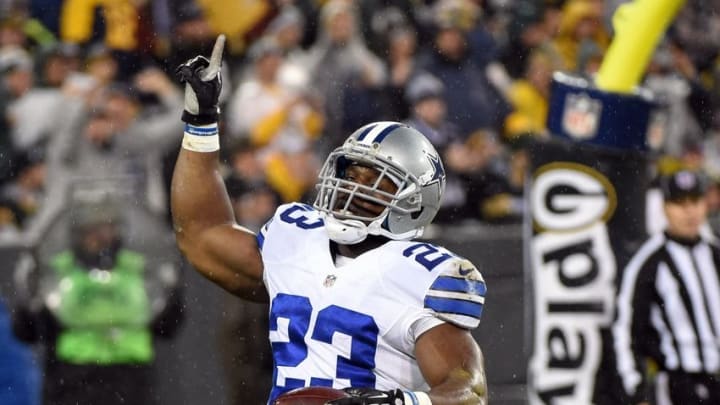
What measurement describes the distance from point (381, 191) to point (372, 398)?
70 cm

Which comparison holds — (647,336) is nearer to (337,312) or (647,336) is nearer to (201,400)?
(201,400)

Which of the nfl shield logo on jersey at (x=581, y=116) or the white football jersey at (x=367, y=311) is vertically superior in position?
the nfl shield logo on jersey at (x=581, y=116)

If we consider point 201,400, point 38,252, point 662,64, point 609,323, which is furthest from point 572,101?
point 662,64

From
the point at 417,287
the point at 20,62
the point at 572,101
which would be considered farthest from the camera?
the point at 20,62

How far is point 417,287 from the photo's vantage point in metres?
3.68

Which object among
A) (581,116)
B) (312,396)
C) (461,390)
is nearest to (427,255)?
(461,390)

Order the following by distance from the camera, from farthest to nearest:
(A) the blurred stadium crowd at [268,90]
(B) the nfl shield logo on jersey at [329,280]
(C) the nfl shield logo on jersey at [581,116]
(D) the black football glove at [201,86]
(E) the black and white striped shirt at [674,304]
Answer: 1. (A) the blurred stadium crowd at [268,90]
2. (E) the black and white striped shirt at [674,304]
3. (C) the nfl shield logo on jersey at [581,116]
4. (D) the black football glove at [201,86]
5. (B) the nfl shield logo on jersey at [329,280]

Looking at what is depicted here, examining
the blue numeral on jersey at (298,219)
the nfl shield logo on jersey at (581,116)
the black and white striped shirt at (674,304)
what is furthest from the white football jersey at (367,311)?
the black and white striped shirt at (674,304)

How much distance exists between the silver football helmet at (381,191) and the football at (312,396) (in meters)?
0.50

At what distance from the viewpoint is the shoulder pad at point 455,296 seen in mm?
3646

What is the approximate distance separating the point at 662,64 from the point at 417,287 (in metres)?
6.44

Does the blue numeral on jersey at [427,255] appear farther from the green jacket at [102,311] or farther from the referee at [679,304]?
the green jacket at [102,311]

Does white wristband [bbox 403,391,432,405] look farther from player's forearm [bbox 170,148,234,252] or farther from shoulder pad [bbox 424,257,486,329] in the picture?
player's forearm [bbox 170,148,234,252]

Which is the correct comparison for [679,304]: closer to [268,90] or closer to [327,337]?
[268,90]
